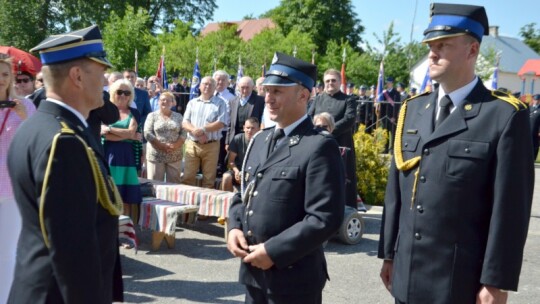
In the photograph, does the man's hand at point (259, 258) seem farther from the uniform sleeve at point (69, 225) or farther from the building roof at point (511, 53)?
the building roof at point (511, 53)

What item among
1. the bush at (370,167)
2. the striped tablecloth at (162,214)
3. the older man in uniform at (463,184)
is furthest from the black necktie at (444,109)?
the bush at (370,167)

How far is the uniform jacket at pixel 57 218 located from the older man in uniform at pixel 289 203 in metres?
0.89

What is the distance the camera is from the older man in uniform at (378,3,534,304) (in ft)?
8.68

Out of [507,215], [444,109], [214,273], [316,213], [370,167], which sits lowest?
[214,273]

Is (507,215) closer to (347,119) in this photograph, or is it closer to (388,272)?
(388,272)

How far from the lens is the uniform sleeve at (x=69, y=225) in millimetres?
2207

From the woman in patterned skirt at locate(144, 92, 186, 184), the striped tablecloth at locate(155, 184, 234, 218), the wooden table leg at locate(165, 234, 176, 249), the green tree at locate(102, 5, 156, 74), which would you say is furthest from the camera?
the green tree at locate(102, 5, 156, 74)

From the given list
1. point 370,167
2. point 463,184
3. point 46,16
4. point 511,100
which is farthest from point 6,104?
point 46,16

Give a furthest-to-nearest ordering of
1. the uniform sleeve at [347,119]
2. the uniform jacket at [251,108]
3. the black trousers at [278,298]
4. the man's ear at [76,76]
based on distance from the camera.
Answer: the uniform jacket at [251,108]
the uniform sleeve at [347,119]
the black trousers at [278,298]
the man's ear at [76,76]

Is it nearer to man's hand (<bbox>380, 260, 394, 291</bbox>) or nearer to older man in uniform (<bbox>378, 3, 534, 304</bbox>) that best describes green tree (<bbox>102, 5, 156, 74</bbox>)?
man's hand (<bbox>380, 260, 394, 291</bbox>)

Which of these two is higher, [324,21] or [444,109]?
[324,21]

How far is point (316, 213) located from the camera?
9.77 feet

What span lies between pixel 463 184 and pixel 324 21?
5403 cm

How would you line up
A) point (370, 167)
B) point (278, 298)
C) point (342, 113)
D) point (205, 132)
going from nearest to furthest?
point (278, 298), point (342, 113), point (205, 132), point (370, 167)
